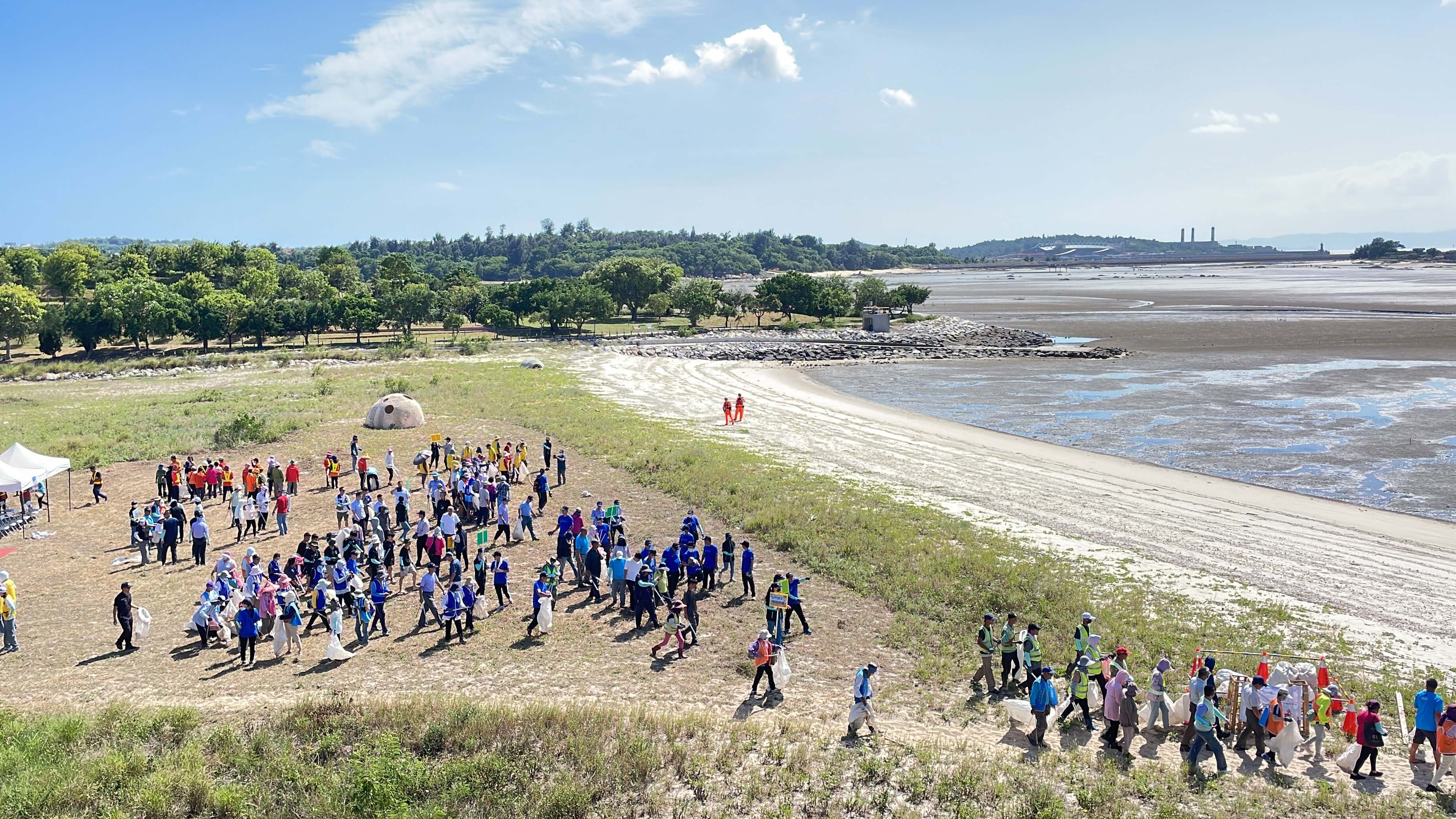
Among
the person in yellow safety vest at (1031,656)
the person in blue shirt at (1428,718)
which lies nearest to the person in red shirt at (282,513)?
the person in yellow safety vest at (1031,656)

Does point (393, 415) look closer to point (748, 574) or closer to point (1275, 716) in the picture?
point (748, 574)

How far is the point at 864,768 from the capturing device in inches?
462

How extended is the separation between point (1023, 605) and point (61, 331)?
3414 inches

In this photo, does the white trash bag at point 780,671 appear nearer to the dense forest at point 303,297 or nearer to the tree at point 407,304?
the dense forest at point 303,297

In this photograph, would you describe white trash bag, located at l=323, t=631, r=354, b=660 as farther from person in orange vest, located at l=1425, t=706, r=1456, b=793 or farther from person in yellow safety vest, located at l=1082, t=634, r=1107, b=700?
person in orange vest, located at l=1425, t=706, r=1456, b=793

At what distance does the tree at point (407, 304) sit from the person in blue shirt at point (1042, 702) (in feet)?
274

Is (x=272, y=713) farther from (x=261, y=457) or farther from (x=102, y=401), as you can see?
(x=102, y=401)

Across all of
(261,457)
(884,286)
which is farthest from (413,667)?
(884,286)

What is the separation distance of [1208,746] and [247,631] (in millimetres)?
15296

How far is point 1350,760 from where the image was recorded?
38.1 ft

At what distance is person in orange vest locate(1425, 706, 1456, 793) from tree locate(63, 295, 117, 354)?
88704 mm

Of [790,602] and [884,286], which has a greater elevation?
[884,286]

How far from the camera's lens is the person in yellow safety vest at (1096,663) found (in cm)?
1327

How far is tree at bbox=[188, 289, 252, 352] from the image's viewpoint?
255 ft
